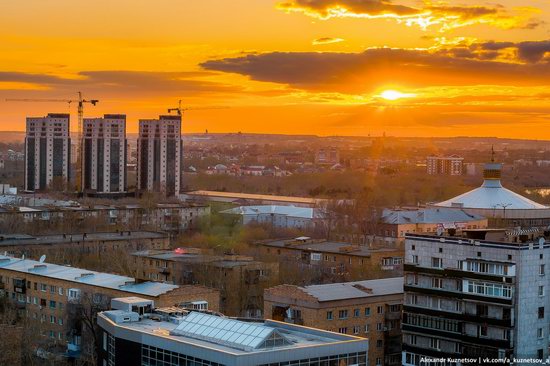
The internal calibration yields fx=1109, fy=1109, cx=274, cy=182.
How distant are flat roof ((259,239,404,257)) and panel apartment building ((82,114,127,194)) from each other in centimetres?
4100

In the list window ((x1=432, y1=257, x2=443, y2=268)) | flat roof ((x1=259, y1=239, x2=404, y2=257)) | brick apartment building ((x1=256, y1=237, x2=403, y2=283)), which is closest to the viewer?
window ((x1=432, y1=257, x2=443, y2=268))

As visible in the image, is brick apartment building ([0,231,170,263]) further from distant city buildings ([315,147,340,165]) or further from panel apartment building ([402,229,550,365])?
distant city buildings ([315,147,340,165])

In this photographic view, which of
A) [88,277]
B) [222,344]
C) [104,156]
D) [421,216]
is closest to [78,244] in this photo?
[88,277]

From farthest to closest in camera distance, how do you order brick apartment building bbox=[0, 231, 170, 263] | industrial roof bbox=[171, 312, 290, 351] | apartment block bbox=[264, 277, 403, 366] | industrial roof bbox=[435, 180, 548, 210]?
industrial roof bbox=[435, 180, 548, 210] < brick apartment building bbox=[0, 231, 170, 263] < apartment block bbox=[264, 277, 403, 366] < industrial roof bbox=[171, 312, 290, 351]

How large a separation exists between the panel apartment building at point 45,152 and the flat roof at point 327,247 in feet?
145

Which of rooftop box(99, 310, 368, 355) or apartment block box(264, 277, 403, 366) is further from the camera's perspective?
apartment block box(264, 277, 403, 366)

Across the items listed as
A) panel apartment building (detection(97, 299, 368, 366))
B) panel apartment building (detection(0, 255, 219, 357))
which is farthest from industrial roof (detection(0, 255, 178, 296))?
panel apartment building (detection(97, 299, 368, 366))

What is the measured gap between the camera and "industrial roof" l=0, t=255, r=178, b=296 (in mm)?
29203

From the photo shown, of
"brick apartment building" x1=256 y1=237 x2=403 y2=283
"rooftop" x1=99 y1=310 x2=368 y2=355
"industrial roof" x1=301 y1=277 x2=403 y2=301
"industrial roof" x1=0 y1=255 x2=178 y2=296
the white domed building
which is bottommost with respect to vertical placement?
"brick apartment building" x1=256 y1=237 x2=403 y2=283

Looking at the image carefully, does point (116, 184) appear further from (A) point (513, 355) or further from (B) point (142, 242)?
(A) point (513, 355)

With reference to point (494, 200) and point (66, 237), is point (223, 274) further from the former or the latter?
point (494, 200)

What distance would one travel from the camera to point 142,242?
1925 inches

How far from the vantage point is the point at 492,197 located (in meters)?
49.7

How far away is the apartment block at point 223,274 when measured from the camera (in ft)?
110
